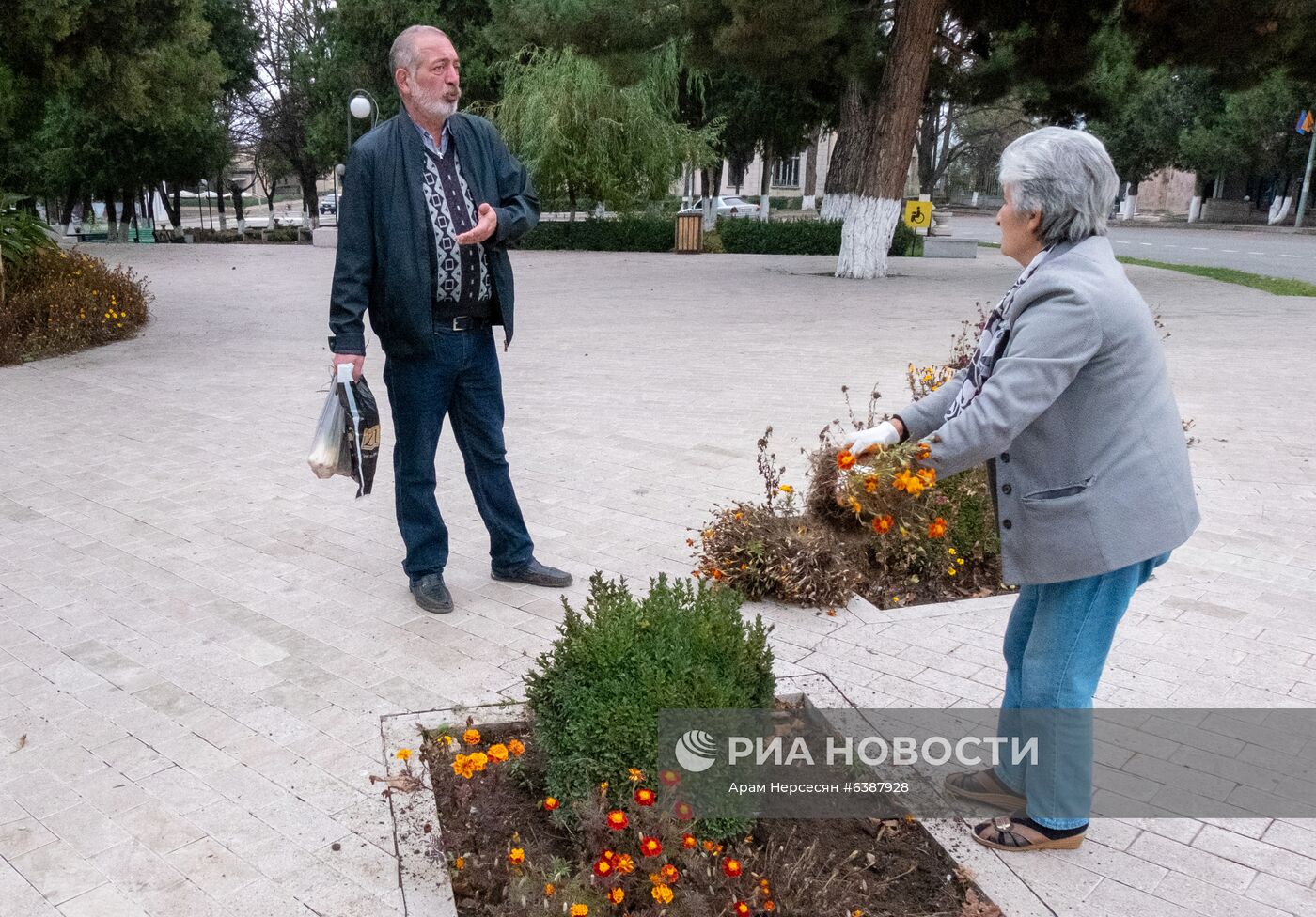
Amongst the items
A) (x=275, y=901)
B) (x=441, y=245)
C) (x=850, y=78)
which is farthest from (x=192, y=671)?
(x=850, y=78)

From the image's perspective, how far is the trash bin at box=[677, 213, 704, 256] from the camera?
27.4 meters

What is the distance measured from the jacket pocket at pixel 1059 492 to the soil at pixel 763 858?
0.96 metres

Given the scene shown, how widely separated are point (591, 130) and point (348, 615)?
23629 millimetres

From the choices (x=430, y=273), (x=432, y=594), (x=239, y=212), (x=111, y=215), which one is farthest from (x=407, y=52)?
(x=239, y=212)

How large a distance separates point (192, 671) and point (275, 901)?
1.41 m

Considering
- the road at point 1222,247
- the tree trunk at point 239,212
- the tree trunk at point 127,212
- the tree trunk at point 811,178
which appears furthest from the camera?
the tree trunk at point 811,178

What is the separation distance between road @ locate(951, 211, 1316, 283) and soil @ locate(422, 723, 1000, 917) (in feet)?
57.3

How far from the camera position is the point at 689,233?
27516 millimetres

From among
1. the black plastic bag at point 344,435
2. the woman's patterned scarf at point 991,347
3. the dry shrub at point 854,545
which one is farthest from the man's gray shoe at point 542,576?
the woman's patterned scarf at point 991,347

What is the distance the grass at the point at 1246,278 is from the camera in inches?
658

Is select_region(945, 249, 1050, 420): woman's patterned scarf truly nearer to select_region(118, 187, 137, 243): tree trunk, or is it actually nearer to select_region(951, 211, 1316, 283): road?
select_region(951, 211, 1316, 283): road

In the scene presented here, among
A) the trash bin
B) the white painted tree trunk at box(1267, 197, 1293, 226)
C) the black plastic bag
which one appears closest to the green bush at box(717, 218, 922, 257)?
the trash bin

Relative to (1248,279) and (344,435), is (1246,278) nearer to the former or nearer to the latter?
(1248,279)

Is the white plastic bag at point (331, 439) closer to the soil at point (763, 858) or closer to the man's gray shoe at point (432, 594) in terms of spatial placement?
the man's gray shoe at point (432, 594)
